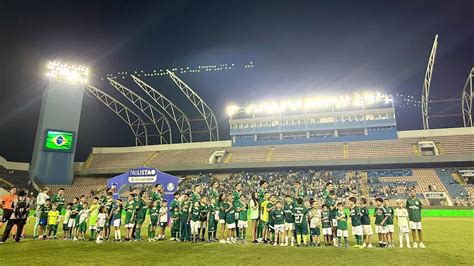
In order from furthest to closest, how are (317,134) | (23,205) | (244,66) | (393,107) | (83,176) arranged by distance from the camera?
(83,176) < (317,134) < (393,107) < (244,66) < (23,205)

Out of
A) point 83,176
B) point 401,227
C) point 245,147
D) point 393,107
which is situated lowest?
point 401,227

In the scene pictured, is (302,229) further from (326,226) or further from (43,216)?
(43,216)

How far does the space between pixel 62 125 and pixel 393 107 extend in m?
53.9

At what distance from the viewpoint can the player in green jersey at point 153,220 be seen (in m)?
13.8

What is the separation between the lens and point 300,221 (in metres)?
11.9

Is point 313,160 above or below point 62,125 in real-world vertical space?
below

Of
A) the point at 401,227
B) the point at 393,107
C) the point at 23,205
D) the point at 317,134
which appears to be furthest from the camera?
the point at 317,134

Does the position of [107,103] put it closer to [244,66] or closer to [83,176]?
[83,176]

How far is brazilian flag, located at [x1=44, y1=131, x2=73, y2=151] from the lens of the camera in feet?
153

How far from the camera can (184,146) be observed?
57875 mm

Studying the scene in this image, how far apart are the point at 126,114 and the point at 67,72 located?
12823 mm

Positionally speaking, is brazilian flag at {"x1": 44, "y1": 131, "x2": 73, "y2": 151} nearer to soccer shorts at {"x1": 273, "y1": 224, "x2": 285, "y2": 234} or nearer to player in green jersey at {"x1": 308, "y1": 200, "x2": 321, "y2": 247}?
soccer shorts at {"x1": 273, "y1": 224, "x2": 285, "y2": 234}

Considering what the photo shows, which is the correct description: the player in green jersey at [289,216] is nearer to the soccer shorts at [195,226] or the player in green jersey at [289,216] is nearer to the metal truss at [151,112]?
the soccer shorts at [195,226]

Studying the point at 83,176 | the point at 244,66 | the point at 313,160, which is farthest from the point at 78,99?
the point at 313,160
